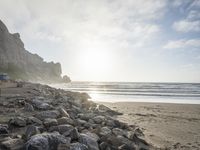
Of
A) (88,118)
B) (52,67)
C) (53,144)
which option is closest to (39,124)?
(53,144)

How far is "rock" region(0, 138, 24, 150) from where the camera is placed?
485 cm

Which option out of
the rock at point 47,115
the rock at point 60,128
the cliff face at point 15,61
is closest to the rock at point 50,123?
the rock at point 60,128

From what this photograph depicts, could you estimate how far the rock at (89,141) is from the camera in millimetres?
5338

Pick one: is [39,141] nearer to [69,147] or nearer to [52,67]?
[69,147]

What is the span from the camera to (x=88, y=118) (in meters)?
8.73

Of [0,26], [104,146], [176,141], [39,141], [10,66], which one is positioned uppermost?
[0,26]

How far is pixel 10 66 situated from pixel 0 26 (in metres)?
19.7

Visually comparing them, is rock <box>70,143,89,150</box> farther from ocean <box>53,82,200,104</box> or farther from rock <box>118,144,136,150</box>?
ocean <box>53,82,200,104</box>

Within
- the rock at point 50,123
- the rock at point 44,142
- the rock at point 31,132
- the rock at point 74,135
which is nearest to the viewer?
the rock at point 44,142

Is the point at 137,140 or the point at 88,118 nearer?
the point at 137,140

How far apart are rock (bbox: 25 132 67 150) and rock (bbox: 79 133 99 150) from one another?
1.84 feet

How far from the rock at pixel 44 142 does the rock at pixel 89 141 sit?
562 millimetres

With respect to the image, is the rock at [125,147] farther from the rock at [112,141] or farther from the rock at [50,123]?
the rock at [50,123]

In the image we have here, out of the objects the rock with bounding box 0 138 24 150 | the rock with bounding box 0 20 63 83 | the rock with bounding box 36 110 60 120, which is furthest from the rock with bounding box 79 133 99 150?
the rock with bounding box 0 20 63 83
